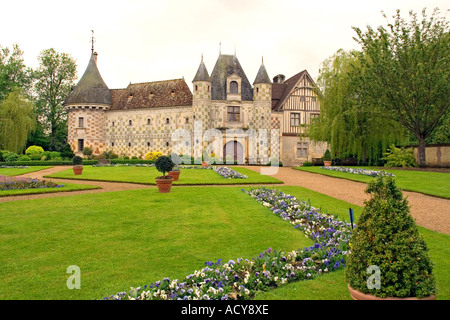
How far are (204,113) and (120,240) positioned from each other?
105ft

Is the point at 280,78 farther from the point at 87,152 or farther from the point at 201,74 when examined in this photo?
the point at 87,152

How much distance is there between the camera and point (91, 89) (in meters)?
43.3

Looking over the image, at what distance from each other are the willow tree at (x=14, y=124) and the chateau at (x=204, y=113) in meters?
4.96

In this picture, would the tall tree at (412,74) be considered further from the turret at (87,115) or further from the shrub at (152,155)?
the turret at (87,115)

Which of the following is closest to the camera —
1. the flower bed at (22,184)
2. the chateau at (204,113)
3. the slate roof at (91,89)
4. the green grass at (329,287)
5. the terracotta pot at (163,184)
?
the green grass at (329,287)

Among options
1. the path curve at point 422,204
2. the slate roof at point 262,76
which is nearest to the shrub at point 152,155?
the slate roof at point 262,76

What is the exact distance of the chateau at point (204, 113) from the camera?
38.9 metres

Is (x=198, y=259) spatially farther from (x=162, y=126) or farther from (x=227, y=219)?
(x=162, y=126)

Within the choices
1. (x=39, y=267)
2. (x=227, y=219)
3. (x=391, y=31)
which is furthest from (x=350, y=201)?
(x=391, y=31)

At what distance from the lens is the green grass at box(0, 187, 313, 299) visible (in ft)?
16.8

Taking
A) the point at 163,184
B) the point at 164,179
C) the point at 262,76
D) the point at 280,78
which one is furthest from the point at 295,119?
the point at 163,184

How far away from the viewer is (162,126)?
136 ft

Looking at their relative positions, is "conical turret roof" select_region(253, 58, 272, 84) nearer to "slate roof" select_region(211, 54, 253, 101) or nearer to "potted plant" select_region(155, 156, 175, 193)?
"slate roof" select_region(211, 54, 253, 101)
